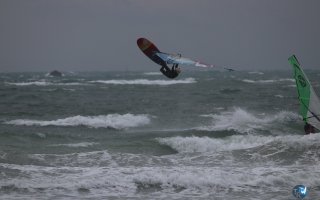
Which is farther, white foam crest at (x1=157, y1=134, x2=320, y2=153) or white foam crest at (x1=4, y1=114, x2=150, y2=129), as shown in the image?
white foam crest at (x1=4, y1=114, x2=150, y2=129)

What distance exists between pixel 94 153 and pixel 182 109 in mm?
14859

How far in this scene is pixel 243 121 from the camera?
2380 cm

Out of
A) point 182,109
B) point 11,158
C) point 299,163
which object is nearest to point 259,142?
point 299,163

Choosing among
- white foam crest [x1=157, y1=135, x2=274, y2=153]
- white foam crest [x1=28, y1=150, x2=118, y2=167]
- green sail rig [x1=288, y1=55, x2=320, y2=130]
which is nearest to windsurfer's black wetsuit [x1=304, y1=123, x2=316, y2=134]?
green sail rig [x1=288, y1=55, x2=320, y2=130]

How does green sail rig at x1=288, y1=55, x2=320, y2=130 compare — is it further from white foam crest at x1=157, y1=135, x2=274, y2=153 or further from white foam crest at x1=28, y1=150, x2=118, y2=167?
white foam crest at x1=28, y1=150, x2=118, y2=167

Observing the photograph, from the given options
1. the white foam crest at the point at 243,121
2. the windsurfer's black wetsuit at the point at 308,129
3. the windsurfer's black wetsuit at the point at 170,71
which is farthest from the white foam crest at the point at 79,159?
the white foam crest at the point at 243,121

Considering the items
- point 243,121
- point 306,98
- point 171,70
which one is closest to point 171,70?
point 171,70

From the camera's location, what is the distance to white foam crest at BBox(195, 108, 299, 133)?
20581 mm

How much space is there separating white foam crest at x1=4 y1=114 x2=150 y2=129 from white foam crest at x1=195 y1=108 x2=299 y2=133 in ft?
12.0

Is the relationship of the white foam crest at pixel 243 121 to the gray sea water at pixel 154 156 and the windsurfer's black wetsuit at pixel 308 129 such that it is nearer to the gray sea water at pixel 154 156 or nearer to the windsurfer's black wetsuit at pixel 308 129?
the gray sea water at pixel 154 156

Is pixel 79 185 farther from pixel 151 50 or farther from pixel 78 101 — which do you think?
pixel 78 101

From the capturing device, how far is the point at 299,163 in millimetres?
13227

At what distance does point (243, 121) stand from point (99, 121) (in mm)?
6849

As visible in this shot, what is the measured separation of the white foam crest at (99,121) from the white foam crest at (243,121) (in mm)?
3671
